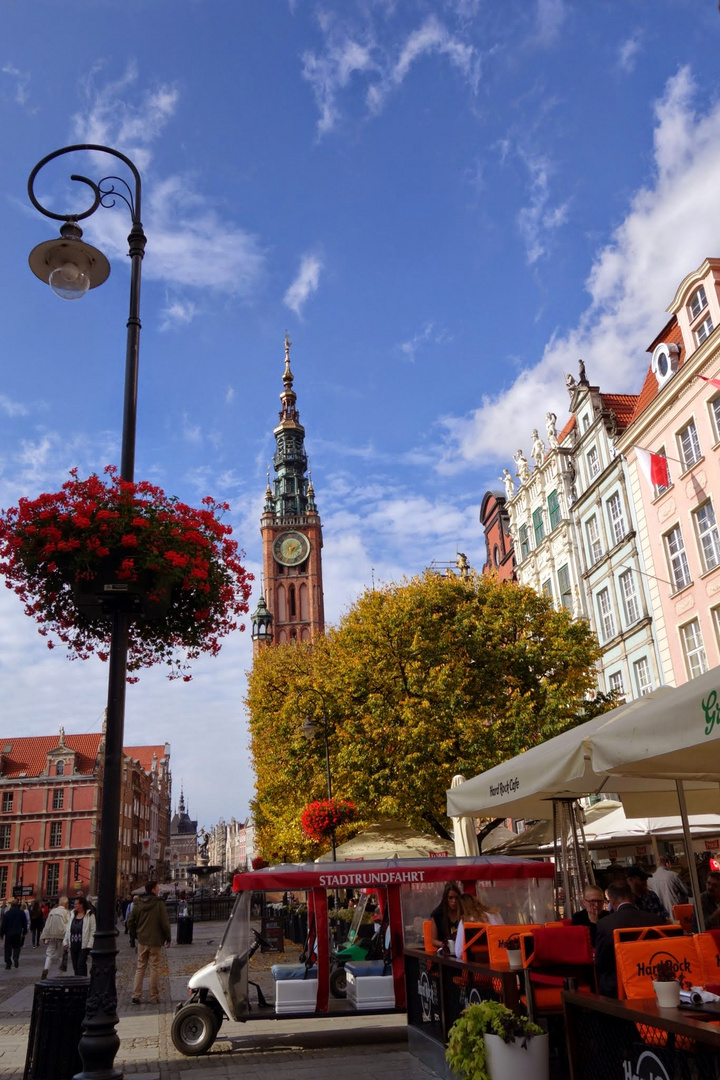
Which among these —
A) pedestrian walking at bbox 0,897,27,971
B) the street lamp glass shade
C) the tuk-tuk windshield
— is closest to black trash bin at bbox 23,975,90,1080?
the tuk-tuk windshield

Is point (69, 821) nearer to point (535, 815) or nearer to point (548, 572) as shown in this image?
point (548, 572)

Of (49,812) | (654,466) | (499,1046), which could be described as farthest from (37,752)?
(499,1046)

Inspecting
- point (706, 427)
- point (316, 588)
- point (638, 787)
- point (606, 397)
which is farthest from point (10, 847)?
point (638, 787)

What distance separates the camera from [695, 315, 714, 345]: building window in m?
23.5

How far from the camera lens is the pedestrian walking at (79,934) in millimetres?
16750

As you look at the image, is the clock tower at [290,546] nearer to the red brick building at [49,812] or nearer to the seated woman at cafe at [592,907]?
the red brick building at [49,812]

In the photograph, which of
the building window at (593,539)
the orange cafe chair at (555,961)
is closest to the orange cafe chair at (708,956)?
the orange cafe chair at (555,961)

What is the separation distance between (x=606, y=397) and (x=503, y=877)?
83.8ft

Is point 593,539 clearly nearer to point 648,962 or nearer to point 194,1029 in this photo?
point 194,1029

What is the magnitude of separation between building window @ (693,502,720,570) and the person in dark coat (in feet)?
59.4

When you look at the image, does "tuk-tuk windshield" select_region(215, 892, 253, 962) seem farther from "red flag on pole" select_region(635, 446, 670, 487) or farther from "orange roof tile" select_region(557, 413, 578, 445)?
"orange roof tile" select_region(557, 413, 578, 445)

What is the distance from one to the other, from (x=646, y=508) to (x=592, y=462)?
18.0 ft

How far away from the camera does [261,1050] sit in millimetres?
10188

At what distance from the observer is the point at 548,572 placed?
35469mm
